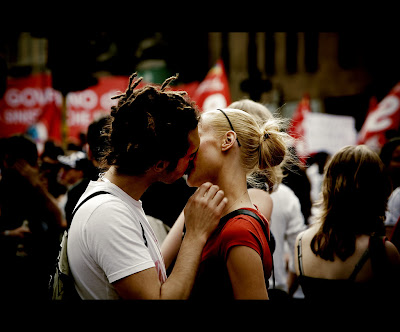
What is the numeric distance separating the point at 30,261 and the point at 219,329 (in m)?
2.53

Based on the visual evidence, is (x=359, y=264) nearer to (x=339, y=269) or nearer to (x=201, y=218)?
(x=339, y=269)

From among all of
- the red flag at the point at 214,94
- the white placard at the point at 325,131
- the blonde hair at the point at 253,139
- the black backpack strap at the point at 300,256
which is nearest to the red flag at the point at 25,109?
the red flag at the point at 214,94

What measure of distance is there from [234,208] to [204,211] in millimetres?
254

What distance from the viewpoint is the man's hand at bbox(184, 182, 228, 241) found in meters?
1.82

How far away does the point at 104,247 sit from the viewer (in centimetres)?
160

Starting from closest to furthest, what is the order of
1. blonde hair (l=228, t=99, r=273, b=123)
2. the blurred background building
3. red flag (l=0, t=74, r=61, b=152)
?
1. blonde hair (l=228, t=99, r=273, b=123)
2. red flag (l=0, t=74, r=61, b=152)
3. the blurred background building

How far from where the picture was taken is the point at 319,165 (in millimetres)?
7133

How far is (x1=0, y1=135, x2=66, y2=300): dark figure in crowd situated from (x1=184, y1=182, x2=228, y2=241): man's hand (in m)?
1.91

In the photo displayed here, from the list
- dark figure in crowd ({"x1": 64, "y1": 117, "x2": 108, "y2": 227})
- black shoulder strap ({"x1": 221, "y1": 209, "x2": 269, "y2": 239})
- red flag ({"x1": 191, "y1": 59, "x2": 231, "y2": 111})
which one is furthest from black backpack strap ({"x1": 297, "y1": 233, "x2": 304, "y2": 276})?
red flag ({"x1": 191, "y1": 59, "x2": 231, "y2": 111})

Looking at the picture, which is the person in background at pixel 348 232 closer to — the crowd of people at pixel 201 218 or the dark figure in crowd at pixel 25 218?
the crowd of people at pixel 201 218

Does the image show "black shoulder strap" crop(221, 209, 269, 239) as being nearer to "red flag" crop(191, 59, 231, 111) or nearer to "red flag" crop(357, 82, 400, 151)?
"red flag" crop(191, 59, 231, 111)

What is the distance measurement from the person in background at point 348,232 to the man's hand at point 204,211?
1024mm

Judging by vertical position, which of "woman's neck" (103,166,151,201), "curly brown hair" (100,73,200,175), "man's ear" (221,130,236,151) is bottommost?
"woman's neck" (103,166,151,201)

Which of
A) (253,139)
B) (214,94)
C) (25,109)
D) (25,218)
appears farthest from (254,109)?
(25,109)
